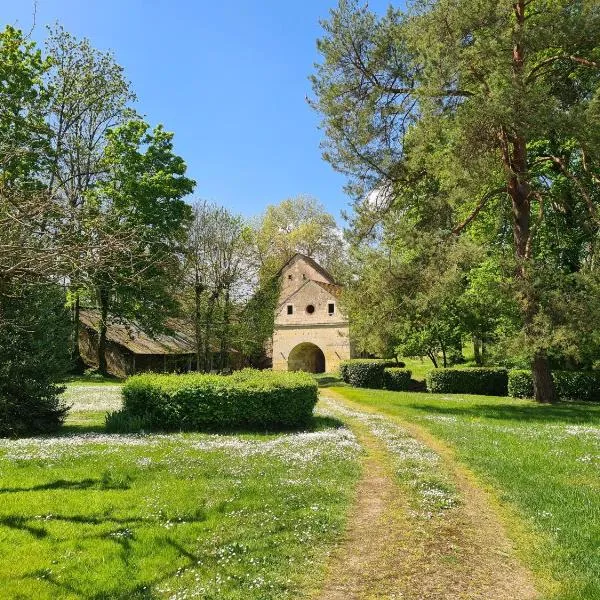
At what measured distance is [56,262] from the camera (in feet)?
18.5

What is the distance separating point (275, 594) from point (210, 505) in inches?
103

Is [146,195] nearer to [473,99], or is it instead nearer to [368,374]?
[368,374]

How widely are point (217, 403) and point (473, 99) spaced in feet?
38.1

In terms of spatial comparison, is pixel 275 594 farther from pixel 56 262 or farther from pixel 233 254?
pixel 233 254

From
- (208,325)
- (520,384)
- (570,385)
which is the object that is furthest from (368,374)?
(570,385)

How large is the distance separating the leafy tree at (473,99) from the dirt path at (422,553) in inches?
377

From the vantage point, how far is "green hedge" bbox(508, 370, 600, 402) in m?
22.8

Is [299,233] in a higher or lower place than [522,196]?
higher

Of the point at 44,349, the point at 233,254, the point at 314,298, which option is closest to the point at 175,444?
the point at 44,349

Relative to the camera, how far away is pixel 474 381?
89.5 feet

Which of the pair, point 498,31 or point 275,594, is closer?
point 275,594

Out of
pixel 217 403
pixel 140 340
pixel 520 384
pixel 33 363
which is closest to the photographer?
pixel 33 363

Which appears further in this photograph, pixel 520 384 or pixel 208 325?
pixel 208 325

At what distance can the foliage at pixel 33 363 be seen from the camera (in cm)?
1266
